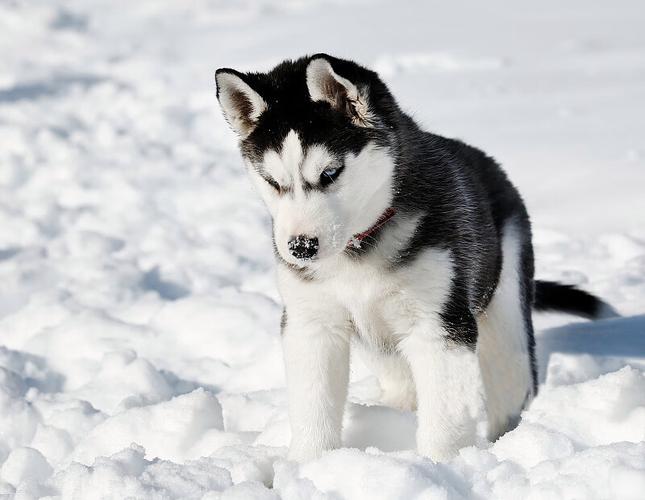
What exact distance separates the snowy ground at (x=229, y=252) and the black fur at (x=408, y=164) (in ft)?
1.74

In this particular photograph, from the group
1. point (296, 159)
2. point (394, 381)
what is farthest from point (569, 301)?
point (296, 159)

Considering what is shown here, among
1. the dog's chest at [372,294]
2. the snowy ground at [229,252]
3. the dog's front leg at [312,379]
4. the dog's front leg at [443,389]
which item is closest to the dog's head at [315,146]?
the dog's chest at [372,294]

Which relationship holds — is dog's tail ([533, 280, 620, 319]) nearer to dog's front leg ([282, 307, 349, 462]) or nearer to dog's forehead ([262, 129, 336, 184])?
dog's front leg ([282, 307, 349, 462])

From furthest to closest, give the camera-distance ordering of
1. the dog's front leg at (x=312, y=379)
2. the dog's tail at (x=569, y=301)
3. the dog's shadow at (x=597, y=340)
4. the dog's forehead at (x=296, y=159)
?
1. the dog's tail at (x=569, y=301)
2. the dog's shadow at (x=597, y=340)
3. the dog's front leg at (x=312, y=379)
4. the dog's forehead at (x=296, y=159)

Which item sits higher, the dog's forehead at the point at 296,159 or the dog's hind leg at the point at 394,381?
the dog's forehead at the point at 296,159

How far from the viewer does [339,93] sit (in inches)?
122

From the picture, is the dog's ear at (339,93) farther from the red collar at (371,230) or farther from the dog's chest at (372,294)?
the dog's chest at (372,294)

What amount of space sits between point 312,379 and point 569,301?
1.80 meters

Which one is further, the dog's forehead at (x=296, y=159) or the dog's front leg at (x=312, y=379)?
the dog's front leg at (x=312, y=379)

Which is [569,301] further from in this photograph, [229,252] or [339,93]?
[229,252]

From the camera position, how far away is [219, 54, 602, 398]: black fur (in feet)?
10.0

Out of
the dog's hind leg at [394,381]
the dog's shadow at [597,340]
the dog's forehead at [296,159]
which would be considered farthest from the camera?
the dog's shadow at [597,340]

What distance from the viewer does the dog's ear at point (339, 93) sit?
3.01 metres

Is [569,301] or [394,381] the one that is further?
[569,301]
